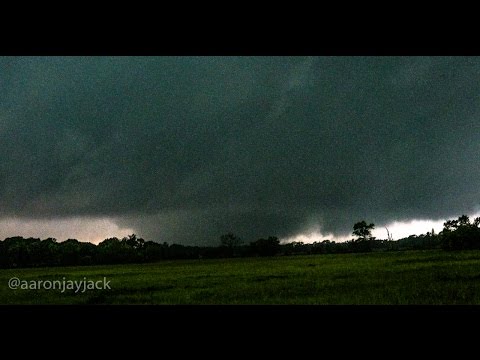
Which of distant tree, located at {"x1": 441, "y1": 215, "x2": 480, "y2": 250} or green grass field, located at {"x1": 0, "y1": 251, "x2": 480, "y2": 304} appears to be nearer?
green grass field, located at {"x1": 0, "y1": 251, "x2": 480, "y2": 304}

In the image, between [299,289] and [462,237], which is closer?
[299,289]

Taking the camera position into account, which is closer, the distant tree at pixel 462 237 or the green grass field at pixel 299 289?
the green grass field at pixel 299 289
